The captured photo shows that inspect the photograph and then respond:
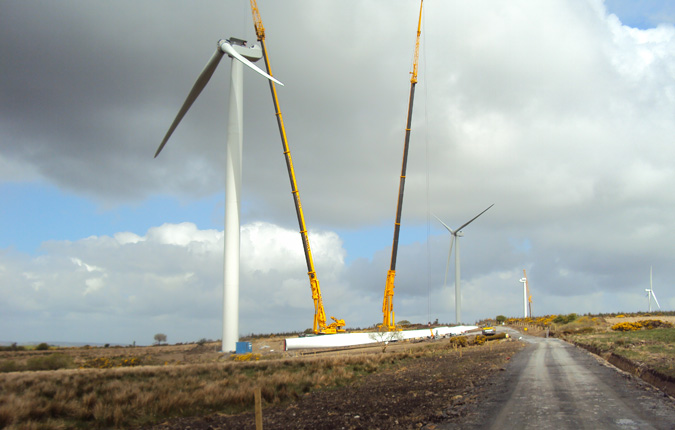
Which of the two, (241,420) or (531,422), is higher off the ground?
(531,422)

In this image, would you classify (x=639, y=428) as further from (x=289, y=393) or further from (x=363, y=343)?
(x=363, y=343)

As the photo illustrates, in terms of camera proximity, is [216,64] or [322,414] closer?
[322,414]

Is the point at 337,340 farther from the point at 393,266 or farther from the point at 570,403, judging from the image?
the point at 570,403

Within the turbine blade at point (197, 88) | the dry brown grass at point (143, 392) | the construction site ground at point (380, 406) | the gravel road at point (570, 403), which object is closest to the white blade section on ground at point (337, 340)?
the dry brown grass at point (143, 392)

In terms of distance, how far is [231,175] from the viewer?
59.5 meters

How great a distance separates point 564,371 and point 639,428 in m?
14.2

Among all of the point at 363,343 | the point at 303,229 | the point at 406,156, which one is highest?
the point at 406,156

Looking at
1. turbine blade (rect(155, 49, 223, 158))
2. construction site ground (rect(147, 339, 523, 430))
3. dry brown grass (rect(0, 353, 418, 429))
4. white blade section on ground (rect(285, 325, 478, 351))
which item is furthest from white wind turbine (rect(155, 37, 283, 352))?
construction site ground (rect(147, 339, 523, 430))

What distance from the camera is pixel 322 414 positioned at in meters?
21.0

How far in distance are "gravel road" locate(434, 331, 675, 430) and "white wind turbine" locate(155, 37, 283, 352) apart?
37.2 metres

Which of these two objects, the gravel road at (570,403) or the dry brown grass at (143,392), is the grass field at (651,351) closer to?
the gravel road at (570,403)

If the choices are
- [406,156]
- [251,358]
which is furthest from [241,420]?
[406,156]

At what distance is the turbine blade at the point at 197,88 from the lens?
59.9 m

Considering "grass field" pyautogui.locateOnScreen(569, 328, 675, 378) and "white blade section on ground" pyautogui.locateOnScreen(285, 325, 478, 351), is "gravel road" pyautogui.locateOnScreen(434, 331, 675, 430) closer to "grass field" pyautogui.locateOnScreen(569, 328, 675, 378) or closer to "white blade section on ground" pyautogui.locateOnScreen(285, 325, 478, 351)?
"grass field" pyautogui.locateOnScreen(569, 328, 675, 378)
